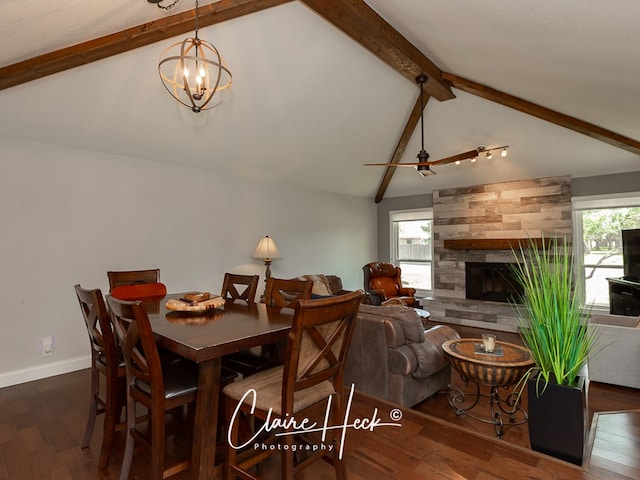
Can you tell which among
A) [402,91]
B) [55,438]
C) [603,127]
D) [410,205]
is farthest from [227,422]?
[410,205]

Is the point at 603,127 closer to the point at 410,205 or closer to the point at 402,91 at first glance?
the point at 402,91

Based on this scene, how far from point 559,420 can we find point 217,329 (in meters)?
2.12

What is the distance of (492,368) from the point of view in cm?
238

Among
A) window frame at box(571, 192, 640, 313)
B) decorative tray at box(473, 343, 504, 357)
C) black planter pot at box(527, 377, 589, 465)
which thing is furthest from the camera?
window frame at box(571, 192, 640, 313)

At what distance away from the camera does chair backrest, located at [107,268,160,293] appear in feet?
9.76

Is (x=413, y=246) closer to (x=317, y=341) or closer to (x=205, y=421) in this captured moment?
(x=317, y=341)

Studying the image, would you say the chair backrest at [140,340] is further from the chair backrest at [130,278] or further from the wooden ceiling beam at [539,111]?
the wooden ceiling beam at [539,111]

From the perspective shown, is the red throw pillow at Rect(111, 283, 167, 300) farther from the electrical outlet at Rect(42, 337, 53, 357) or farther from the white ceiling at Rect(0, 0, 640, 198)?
the white ceiling at Rect(0, 0, 640, 198)

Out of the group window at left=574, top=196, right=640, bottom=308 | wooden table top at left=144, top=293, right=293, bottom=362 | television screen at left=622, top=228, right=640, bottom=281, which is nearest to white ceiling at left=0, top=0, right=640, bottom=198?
window at left=574, top=196, right=640, bottom=308

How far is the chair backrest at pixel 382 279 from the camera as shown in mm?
6125

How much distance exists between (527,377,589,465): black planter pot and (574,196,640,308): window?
153 inches

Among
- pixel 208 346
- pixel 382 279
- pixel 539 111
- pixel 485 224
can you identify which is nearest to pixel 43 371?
pixel 208 346

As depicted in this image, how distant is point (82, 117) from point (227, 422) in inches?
134

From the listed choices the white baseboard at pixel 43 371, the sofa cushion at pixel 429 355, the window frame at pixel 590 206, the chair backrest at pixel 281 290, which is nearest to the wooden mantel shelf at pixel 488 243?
the window frame at pixel 590 206
